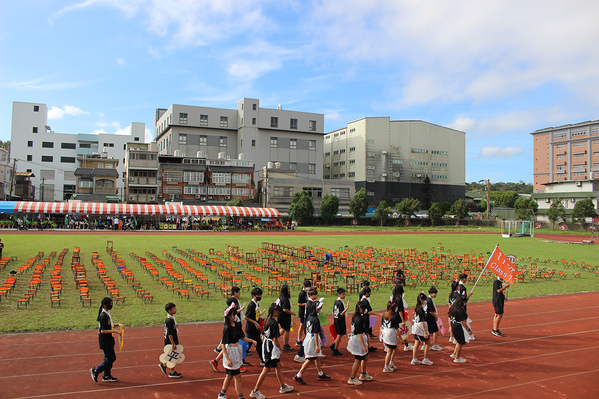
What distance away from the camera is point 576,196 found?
70188 millimetres

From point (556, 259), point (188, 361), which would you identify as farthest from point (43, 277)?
point (556, 259)

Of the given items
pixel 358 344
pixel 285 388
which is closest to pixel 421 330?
pixel 358 344

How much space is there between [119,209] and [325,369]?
5441cm

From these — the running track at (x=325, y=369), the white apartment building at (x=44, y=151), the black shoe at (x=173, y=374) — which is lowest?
the running track at (x=325, y=369)

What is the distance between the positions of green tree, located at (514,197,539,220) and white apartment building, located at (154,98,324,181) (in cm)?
4427

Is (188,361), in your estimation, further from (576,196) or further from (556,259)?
(576,196)

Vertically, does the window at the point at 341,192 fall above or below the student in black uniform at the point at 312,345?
above

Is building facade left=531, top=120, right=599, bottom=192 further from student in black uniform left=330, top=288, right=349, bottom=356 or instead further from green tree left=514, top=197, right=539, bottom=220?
student in black uniform left=330, top=288, right=349, bottom=356

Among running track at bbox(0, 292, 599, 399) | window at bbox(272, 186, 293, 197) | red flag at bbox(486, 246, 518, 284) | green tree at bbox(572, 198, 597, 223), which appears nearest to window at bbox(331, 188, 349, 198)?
window at bbox(272, 186, 293, 197)

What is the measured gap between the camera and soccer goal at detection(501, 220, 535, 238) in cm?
4964

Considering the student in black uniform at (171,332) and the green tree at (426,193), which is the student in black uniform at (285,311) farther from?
the green tree at (426,193)

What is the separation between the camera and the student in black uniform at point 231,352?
676 cm

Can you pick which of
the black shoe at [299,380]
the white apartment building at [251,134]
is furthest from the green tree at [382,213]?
the black shoe at [299,380]

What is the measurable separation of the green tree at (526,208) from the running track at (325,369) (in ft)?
205
